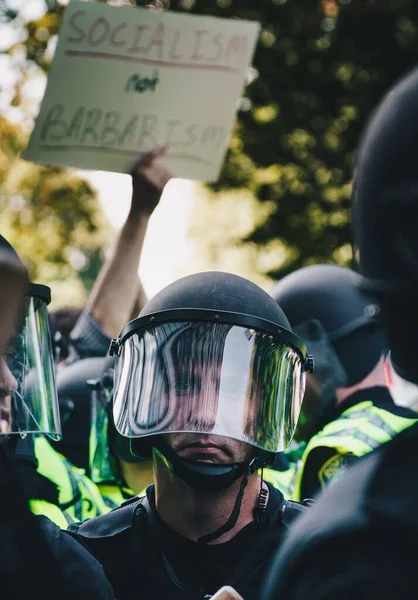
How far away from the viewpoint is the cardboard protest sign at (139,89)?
4.34 metres

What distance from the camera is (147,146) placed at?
173 inches

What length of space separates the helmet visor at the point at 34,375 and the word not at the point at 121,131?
1.55 metres

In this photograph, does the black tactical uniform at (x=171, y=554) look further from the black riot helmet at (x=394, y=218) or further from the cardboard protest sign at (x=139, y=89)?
the cardboard protest sign at (x=139, y=89)

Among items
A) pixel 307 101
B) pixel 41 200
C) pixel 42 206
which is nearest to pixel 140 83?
pixel 307 101

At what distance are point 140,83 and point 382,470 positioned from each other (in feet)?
10.8

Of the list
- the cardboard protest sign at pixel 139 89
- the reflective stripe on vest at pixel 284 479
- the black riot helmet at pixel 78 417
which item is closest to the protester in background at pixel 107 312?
the black riot helmet at pixel 78 417

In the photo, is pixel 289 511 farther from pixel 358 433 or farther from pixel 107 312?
pixel 107 312

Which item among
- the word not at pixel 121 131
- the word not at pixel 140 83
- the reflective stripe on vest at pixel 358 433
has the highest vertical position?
the word not at pixel 140 83

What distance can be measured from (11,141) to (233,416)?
9.96m

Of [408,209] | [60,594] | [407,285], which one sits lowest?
[60,594]

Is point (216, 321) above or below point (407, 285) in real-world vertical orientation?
below

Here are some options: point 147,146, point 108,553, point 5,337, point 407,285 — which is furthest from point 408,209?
point 147,146

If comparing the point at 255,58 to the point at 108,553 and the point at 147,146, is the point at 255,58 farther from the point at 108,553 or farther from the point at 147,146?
the point at 108,553

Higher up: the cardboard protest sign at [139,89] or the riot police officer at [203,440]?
the cardboard protest sign at [139,89]
